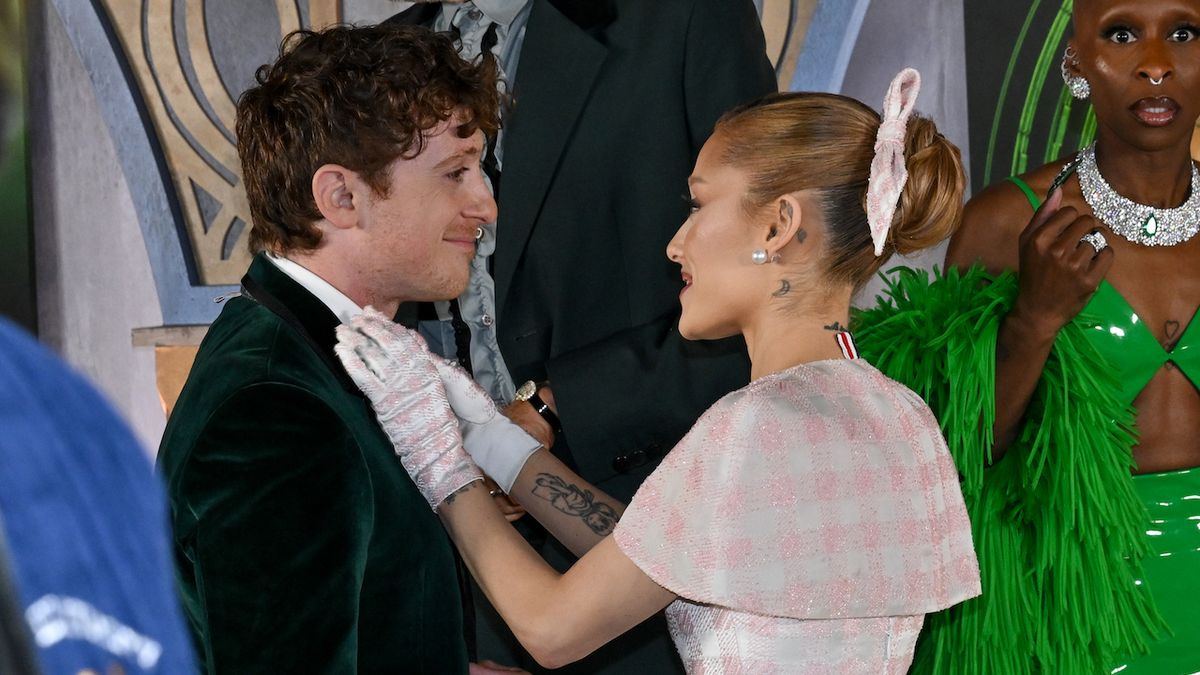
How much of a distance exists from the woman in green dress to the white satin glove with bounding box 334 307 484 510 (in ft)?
2.10

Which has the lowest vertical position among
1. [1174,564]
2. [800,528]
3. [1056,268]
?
[1174,564]

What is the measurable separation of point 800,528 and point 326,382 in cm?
47

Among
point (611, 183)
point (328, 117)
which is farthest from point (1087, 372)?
point (328, 117)

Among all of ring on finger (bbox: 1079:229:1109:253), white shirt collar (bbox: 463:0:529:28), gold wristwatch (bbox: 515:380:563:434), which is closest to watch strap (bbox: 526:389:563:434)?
gold wristwatch (bbox: 515:380:563:434)

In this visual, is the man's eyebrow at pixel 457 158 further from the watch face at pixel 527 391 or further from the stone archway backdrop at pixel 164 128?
the stone archway backdrop at pixel 164 128

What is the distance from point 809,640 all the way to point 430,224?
592 millimetres

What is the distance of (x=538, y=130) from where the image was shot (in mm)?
1821

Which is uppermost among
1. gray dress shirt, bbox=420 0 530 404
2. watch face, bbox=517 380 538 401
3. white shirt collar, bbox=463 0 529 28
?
white shirt collar, bbox=463 0 529 28

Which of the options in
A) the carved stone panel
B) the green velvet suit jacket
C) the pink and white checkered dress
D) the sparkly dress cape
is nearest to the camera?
the green velvet suit jacket

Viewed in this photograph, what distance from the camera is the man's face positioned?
1394mm

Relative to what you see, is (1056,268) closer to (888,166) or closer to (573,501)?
(888,166)

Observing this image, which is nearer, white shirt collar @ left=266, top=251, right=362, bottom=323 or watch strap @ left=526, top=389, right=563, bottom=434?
white shirt collar @ left=266, top=251, right=362, bottom=323

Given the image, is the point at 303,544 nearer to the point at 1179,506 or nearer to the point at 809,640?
the point at 809,640

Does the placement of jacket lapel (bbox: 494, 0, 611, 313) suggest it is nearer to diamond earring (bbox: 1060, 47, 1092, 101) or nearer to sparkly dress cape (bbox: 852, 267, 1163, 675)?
sparkly dress cape (bbox: 852, 267, 1163, 675)
